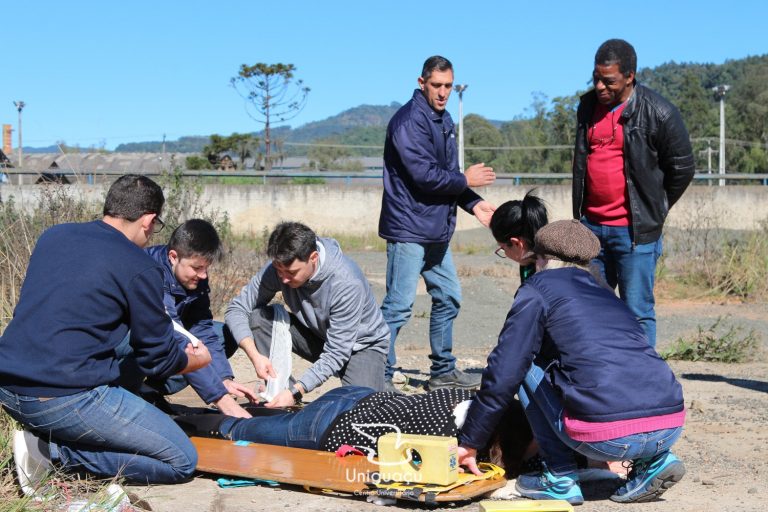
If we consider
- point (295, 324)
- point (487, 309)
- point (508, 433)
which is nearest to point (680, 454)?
point (508, 433)

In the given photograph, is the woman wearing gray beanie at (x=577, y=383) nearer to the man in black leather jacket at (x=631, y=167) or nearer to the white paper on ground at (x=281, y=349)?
the white paper on ground at (x=281, y=349)

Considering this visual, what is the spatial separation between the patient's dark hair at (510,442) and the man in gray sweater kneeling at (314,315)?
1.15 metres

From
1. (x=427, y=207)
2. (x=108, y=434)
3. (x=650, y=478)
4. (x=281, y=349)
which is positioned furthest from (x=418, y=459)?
(x=427, y=207)

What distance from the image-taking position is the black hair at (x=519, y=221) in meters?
4.88

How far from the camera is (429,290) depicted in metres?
6.49

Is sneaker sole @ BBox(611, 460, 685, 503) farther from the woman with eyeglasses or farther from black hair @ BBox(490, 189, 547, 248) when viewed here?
black hair @ BBox(490, 189, 547, 248)

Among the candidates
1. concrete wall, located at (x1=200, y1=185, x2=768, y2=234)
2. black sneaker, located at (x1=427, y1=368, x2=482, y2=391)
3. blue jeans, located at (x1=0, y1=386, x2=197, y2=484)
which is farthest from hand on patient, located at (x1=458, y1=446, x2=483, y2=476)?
concrete wall, located at (x1=200, y1=185, x2=768, y2=234)

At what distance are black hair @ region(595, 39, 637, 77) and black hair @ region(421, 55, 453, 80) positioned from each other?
3.63ft

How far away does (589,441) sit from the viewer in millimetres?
3775

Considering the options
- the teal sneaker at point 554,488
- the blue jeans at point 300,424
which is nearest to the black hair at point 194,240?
the blue jeans at point 300,424

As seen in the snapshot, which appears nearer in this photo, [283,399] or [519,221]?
[519,221]

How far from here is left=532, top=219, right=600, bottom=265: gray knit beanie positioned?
155 inches

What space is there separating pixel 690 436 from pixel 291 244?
2371mm

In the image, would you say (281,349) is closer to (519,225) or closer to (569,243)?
(519,225)
